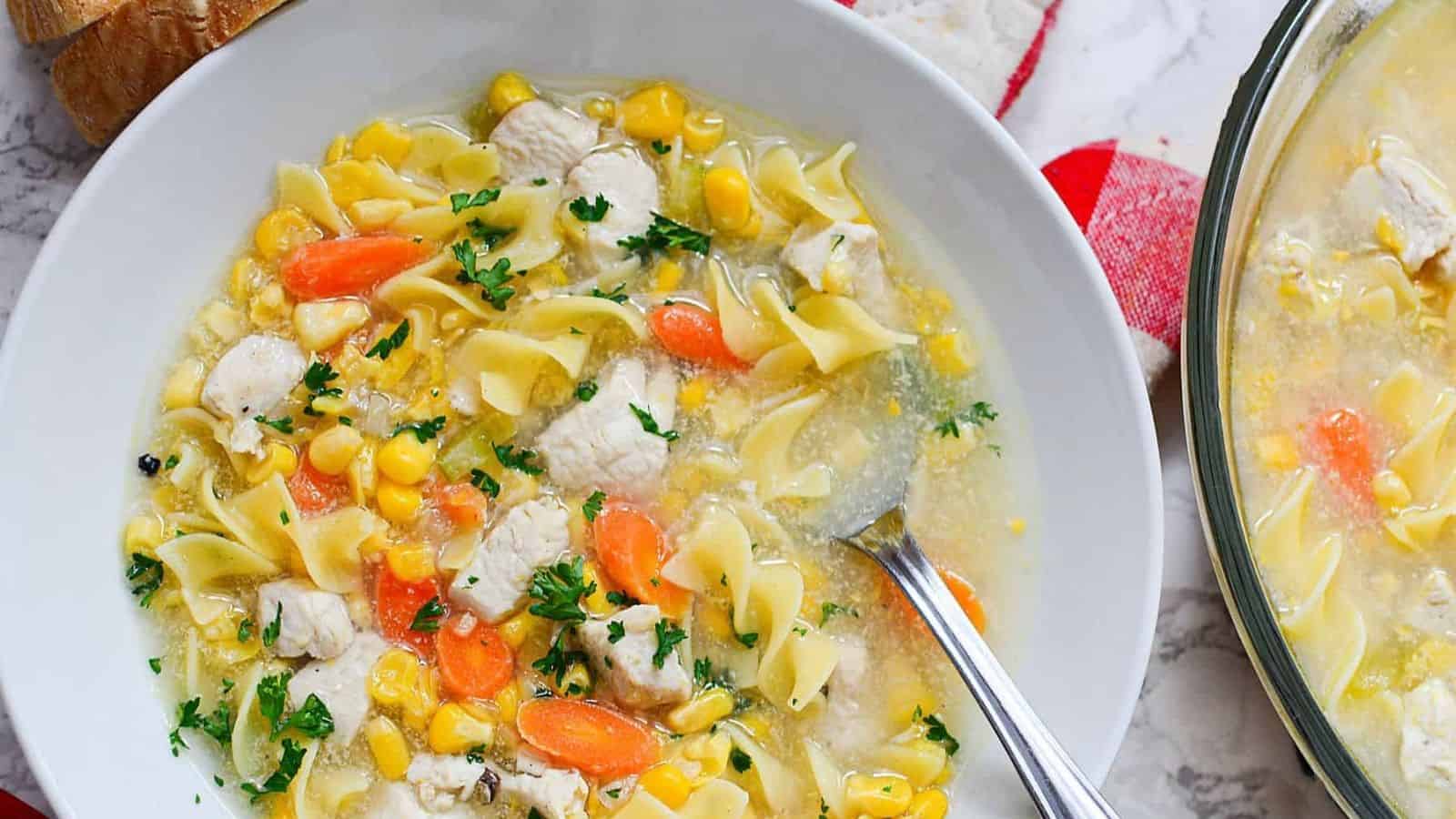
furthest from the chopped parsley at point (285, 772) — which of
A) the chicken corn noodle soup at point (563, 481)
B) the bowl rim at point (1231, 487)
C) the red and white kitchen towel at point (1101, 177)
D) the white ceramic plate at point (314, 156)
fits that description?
the red and white kitchen towel at point (1101, 177)

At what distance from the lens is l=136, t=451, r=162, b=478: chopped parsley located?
416cm

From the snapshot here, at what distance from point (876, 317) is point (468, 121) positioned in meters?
1.52

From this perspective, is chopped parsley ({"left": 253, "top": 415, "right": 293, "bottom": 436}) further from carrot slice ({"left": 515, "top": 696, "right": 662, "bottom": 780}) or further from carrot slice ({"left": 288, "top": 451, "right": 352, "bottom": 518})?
carrot slice ({"left": 515, "top": 696, "right": 662, "bottom": 780})

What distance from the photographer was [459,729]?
406 centimetres

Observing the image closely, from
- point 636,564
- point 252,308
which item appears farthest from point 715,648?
point 252,308

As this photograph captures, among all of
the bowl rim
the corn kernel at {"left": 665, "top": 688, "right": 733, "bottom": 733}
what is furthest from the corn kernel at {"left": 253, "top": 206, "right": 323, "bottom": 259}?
the bowl rim

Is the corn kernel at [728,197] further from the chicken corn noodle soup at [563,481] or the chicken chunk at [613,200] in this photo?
the chicken chunk at [613,200]

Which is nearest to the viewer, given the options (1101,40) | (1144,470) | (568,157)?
(1144,470)

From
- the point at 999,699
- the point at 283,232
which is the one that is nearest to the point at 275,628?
the point at 283,232

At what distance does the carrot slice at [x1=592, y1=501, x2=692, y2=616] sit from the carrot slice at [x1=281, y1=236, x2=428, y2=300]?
3.47ft

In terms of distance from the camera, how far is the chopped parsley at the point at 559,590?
4.08m

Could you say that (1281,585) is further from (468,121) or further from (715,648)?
(468,121)

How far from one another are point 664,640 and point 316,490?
1.21 meters

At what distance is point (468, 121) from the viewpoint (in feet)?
14.5
